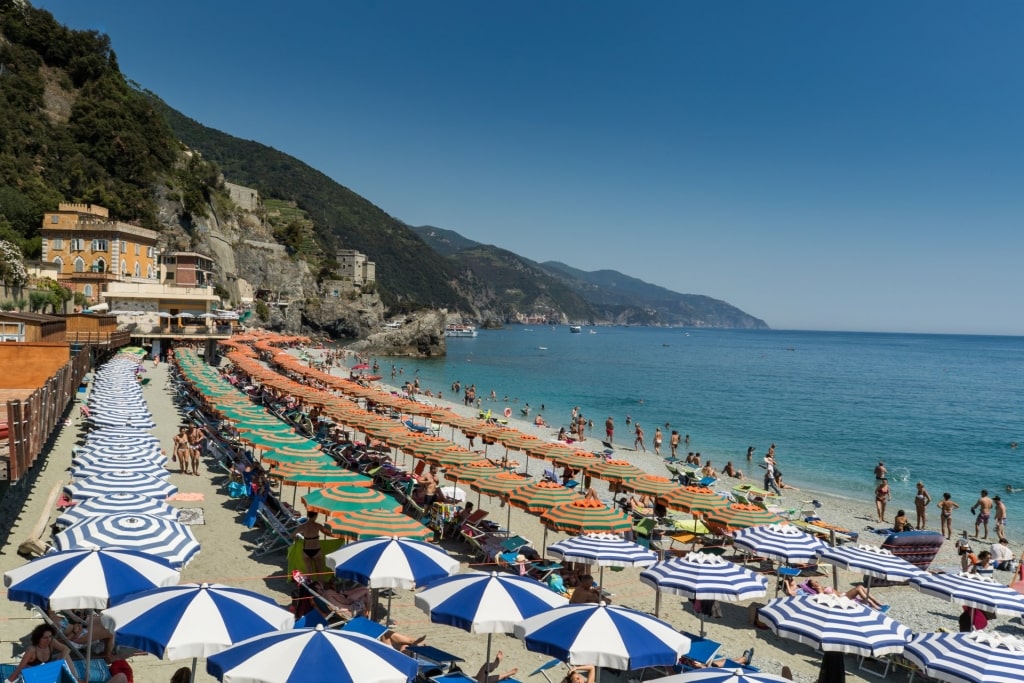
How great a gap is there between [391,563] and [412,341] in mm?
91068

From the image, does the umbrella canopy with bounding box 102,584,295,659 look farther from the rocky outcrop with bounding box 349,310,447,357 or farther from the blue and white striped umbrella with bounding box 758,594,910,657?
the rocky outcrop with bounding box 349,310,447,357

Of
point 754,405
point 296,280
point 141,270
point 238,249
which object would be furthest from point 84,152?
point 754,405

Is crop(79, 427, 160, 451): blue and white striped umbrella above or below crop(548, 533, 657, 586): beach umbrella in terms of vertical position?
above

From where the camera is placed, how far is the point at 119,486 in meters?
10.5

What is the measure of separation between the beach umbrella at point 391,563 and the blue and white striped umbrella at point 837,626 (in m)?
3.83

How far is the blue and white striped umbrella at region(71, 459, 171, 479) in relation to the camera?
11.5 meters

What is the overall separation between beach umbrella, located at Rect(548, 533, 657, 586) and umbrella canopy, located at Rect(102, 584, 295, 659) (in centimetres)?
481

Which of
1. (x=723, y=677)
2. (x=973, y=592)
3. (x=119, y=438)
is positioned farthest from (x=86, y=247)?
(x=723, y=677)

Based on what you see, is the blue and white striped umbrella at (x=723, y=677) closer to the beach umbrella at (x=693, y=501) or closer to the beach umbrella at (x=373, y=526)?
the beach umbrella at (x=373, y=526)

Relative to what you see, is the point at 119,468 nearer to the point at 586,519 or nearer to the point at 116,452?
the point at 116,452

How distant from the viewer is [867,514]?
866 inches

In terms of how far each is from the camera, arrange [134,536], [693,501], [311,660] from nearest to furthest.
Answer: [311,660]
[134,536]
[693,501]

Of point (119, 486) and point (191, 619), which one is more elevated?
point (191, 619)

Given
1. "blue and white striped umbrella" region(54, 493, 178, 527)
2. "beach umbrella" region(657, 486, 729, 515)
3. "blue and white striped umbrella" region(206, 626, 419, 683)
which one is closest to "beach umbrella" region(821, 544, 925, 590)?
"beach umbrella" region(657, 486, 729, 515)
